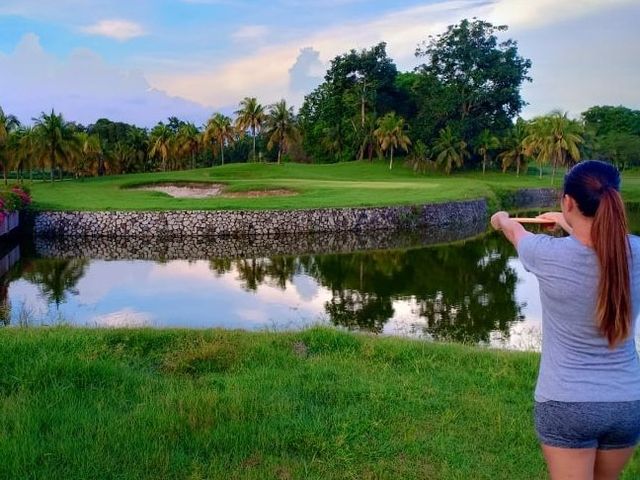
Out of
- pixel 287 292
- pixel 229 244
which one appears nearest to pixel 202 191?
pixel 229 244

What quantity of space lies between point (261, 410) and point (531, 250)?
3131mm

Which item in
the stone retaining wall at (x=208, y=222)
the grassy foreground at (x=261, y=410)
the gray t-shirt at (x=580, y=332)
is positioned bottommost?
the stone retaining wall at (x=208, y=222)

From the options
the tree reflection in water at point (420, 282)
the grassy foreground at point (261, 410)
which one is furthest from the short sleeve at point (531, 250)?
the tree reflection in water at point (420, 282)

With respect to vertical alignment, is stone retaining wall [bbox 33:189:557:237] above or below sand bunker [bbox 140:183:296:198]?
Result: below

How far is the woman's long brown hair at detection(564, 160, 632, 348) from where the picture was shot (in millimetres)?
2475

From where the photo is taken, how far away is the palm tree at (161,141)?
65.4 metres

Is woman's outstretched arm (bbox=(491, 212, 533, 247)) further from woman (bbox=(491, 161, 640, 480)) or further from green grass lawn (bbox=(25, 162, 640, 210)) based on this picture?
green grass lawn (bbox=(25, 162, 640, 210))

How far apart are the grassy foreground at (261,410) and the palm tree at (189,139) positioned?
62.7 metres

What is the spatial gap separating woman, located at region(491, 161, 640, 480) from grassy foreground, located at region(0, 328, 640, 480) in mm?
1775

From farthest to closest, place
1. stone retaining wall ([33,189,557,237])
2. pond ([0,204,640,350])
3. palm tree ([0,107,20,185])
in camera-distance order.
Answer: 1. palm tree ([0,107,20,185])
2. stone retaining wall ([33,189,557,237])
3. pond ([0,204,640,350])

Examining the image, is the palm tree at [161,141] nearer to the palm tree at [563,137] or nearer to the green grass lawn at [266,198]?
the green grass lawn at [266,198]

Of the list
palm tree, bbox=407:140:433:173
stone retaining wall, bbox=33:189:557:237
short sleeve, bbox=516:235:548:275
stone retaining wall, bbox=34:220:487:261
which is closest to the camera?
short sleeve, bbox=516:235:548:275

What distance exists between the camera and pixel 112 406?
5238mm

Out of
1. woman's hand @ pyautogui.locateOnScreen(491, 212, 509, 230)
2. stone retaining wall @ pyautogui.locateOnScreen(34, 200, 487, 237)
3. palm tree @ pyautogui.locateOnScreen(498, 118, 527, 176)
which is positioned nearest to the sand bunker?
stone retaining wall @ pyautogui.locateOnScreen(34, 200, 487, 237)
